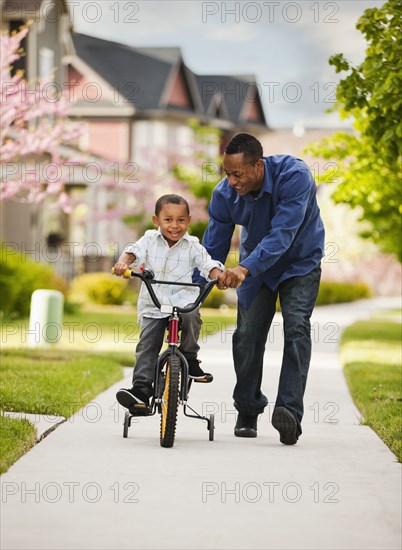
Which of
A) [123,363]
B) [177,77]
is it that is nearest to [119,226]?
[177,77]

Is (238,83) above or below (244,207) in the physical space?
above

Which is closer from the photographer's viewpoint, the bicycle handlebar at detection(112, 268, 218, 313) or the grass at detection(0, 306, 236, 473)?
the bicycle handlebar at detection(112, 268, 218, 313)

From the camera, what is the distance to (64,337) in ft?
58.5

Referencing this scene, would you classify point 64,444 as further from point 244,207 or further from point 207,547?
point 207,547

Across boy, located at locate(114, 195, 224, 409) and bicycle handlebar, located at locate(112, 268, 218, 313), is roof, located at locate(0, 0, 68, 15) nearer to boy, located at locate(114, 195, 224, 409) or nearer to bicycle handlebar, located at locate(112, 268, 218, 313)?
boy, located at locate(114, 195, 224, 409)

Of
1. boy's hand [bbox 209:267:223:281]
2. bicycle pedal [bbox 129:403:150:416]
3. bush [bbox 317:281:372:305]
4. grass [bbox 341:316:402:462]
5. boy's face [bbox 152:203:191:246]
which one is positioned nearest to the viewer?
boy's hand [bbox 209:267:223:281]

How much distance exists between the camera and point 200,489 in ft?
20.4

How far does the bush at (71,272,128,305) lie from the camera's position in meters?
29.0

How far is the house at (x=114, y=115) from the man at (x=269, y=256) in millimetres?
22741

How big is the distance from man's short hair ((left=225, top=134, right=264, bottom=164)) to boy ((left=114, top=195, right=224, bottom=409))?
1.83 feet

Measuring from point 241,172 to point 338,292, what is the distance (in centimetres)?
3213

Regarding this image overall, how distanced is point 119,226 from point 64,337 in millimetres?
25151

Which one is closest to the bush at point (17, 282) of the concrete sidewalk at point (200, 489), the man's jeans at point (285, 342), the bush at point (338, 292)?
the concrete sidewalk at point (200, 489)

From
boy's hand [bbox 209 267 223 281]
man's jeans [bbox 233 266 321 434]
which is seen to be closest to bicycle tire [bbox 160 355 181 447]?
boy's hand [bbox 209 267 223 281]
